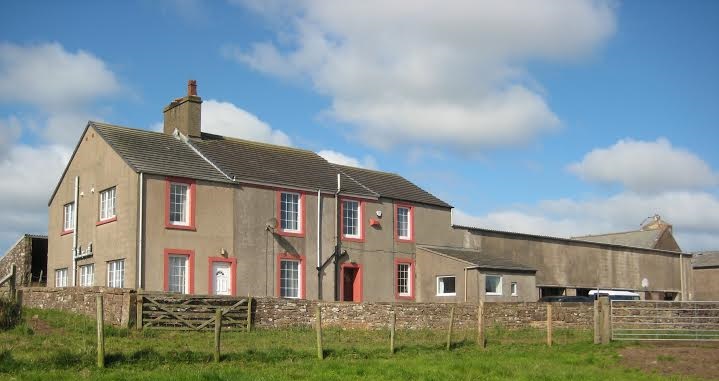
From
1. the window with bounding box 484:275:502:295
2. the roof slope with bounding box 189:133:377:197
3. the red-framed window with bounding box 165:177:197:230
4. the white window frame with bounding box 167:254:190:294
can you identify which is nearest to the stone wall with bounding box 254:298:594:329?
the white window frame with bounding box 167:254:190:294

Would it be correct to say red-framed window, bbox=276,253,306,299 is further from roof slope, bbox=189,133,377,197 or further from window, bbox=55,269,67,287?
window, bbox=55,269,67,287

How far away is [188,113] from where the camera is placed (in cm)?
3772

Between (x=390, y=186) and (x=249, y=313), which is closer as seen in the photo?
(x=249, y=313)

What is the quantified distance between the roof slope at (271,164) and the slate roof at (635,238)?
99.5 ft

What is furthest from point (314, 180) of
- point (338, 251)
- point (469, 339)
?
point (469, 339)

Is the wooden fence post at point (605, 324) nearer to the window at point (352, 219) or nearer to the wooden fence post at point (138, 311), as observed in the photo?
the window at point (352, 219)

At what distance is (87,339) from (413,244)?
21.7m

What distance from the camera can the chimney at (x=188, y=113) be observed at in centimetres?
3772

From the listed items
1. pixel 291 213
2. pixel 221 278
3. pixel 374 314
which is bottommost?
pixel 374 314

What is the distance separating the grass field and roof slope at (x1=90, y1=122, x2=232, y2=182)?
297 inches

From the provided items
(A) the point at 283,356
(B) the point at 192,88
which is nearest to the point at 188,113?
(B) the point at 192,88

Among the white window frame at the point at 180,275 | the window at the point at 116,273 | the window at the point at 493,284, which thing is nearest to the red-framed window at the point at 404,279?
the window at the point at 493,284

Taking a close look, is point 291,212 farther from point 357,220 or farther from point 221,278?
point 221,278

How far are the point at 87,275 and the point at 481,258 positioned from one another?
18570 mm
